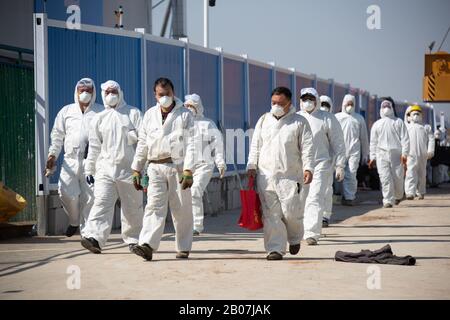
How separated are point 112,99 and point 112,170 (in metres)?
0.95

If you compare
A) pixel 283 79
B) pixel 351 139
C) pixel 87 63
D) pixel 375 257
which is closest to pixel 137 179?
pixel 375 257

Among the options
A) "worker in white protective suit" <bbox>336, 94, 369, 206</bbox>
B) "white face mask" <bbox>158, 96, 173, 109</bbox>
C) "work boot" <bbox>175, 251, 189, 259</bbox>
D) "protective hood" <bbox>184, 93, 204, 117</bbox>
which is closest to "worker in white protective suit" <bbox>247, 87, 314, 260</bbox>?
"work boot" <bbox>175, 251, 189, 259</bbox>

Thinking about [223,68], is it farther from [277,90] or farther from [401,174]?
[277,90]

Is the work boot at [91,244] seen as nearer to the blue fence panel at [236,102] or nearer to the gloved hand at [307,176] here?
the gloved hand at [307,176]

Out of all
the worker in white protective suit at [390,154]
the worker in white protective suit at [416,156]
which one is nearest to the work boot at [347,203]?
the worker in white protective suit at [390,154]

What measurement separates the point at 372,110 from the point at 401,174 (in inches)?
599

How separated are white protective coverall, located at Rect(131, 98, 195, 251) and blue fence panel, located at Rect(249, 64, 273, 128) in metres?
11.9

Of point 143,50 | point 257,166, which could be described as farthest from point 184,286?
point 143,50

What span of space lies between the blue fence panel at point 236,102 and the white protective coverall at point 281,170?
9.76 metres

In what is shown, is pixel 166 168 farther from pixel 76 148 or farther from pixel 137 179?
pixel 76 148

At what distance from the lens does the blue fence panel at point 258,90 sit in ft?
82.1

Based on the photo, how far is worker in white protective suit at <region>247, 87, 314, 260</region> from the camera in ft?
41.6
